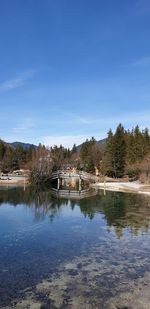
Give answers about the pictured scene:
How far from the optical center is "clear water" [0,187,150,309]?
34.9 ft

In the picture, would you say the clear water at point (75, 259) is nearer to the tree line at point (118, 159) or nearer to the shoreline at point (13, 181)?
the tree line at point (118, 159)

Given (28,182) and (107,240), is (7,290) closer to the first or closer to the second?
(107,240)

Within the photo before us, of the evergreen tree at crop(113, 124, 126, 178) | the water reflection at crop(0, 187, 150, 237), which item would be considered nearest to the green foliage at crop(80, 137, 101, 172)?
the evergreen tree at crop(113, 124, 126, 178)

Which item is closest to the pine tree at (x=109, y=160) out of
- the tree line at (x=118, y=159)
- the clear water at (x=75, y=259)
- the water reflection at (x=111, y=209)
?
the tree line at (x=118, y=159)

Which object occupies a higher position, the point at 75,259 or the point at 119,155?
the point at 119,155

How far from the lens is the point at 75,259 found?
49.1 ft

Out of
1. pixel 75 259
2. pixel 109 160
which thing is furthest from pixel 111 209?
pixel 109 160

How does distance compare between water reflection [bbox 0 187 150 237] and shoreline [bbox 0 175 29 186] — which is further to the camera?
shoreline [bbox 0 175 29 186]

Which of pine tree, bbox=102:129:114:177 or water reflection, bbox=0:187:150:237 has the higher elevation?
pine tree, bbox=102:129:114:177

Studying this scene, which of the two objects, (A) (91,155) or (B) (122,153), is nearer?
(B) (122,153)

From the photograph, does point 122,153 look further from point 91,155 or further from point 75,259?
point 75,259

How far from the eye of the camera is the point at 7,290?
36.6 feet

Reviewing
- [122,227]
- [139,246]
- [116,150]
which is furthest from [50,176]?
[139,246]

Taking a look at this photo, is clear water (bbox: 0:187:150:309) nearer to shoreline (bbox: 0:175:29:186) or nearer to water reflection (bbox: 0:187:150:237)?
water reflection (bbox: 0:187:150:237)
